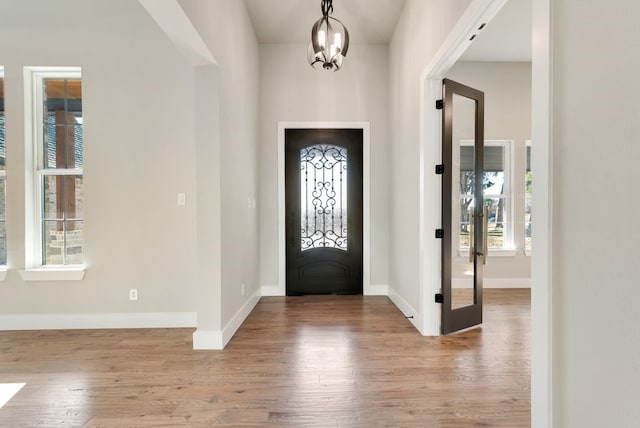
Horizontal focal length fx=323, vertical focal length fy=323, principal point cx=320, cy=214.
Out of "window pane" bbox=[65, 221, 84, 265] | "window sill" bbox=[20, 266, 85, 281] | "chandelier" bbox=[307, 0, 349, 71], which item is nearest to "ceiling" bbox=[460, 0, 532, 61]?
"chandelier" bbox=[307, 0, 349, 71]

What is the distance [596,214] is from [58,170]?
4.34m

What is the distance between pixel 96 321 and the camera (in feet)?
10.8

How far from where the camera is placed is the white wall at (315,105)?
4457mm

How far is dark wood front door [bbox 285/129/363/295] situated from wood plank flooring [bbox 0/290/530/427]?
115 centimetres

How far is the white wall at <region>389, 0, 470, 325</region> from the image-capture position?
290 centimetres

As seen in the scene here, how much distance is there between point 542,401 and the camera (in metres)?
1.40

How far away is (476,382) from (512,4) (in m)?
3.61

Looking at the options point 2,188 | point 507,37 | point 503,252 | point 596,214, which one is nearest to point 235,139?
point 2,188

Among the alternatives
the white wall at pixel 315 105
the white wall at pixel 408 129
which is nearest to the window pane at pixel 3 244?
the white wall at pixel 315 105

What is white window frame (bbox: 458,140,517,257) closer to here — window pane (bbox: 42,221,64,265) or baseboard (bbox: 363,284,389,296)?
baseboard (bbox: 363,284,389,296)

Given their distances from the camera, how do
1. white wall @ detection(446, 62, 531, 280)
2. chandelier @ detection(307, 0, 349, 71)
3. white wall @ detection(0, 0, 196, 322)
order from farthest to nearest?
white wall @ detection(446, 62, 531, 280), white wall @ detection(0, 0, 196, 322), chandelier @ detection(307, 0, 349, 71)

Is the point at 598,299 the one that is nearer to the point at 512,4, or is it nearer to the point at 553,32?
the point at 553,32

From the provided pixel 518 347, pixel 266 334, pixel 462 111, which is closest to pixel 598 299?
pixel 518 347

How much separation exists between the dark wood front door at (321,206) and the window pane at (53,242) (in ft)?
8.32
